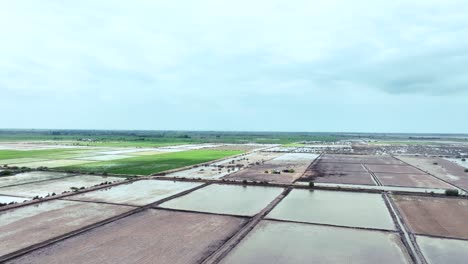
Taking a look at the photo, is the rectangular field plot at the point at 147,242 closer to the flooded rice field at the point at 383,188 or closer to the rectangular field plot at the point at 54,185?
the rectangular field plot at the point at 54,185

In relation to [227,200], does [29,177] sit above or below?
above

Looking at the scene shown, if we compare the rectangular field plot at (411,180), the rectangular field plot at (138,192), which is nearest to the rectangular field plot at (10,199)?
the rectangular field plot at (138,192)

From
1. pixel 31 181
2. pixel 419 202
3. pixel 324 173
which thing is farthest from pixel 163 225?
pixel 324 173

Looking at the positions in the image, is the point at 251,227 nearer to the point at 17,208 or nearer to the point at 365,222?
the point at 365,222

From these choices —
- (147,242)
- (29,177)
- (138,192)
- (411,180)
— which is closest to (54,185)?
(29,177)

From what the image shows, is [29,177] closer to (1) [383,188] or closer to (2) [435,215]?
(1) [383,188]

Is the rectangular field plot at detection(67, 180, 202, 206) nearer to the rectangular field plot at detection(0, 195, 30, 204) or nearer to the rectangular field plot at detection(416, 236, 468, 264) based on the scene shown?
the rectangular field plot at detection(0, 195, 30, 204)
